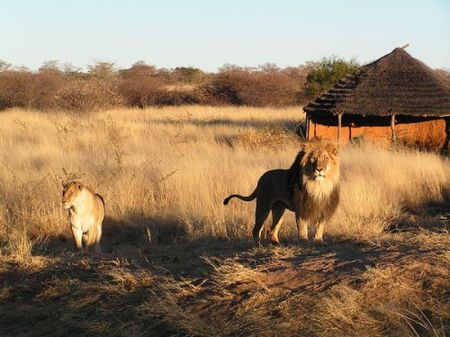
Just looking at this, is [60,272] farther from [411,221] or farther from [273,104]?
[273,104]

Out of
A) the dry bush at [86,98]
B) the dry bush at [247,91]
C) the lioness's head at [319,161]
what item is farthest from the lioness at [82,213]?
the dry bush at [247,91]

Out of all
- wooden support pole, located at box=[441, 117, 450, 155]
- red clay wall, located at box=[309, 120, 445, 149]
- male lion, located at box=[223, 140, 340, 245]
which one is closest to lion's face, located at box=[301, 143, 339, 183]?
male lion, located at box=[223, 140, 340, 245]

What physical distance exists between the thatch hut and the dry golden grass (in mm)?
5040

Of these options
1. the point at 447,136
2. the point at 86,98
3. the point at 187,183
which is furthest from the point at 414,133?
the point at 86,98

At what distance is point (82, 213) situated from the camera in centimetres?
892

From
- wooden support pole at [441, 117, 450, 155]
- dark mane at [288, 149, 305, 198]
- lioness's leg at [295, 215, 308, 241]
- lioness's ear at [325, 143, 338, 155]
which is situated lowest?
Result: wooden support pole at [441, 117, 450, 155]

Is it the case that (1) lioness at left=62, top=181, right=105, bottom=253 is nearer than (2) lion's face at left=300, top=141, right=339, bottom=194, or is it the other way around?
(2) lion's face at left=300, top=141, right=339, bottom=194

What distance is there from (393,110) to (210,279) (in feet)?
54.9

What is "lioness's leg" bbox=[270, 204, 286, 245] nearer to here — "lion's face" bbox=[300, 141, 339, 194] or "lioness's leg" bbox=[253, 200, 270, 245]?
"lioness's leg" bbox=[253, 200, 270, 245]

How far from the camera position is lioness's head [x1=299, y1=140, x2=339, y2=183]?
24.0 feet

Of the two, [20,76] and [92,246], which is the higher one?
[20,76]

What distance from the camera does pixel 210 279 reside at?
5.78m

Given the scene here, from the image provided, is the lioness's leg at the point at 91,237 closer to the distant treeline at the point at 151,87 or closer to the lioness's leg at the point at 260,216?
the lioness's leg at the point at 260,216

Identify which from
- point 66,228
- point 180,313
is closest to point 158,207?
point 66,228
